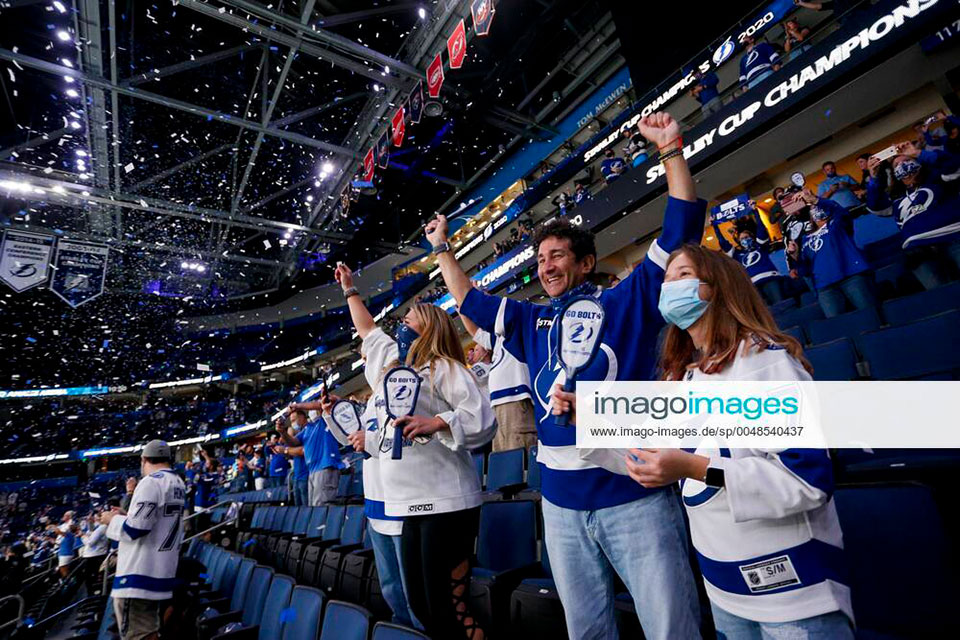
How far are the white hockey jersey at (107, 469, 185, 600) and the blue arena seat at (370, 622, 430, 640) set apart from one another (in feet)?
8.65

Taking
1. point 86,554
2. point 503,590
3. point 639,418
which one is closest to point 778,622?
point 639,418

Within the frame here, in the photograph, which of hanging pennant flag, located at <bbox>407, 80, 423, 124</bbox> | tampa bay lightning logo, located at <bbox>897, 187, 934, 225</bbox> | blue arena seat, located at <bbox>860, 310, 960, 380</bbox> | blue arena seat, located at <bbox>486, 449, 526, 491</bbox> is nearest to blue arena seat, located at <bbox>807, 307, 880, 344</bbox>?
blue arena seat, located at <bbox>860, 310, 960, 380</bbox>

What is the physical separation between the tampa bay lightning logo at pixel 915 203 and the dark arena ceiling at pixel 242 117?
249 inches

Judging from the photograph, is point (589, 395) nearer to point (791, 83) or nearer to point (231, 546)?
point (791, 83)

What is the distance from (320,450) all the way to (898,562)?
17.4 feet

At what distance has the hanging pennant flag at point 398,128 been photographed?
343 inches

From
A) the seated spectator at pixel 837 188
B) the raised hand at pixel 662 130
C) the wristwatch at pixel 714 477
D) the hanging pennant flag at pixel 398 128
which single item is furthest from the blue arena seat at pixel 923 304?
the hanging pennant flag at pixel 398 128

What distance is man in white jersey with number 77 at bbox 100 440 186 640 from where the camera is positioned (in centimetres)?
297

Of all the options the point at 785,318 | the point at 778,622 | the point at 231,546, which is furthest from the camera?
the point at 231,546

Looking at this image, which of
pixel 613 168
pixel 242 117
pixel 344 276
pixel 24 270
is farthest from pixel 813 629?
pixel 24 270

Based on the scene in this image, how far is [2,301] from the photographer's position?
17.4 meters

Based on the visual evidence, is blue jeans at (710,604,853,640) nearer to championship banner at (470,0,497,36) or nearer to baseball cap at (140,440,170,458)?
baseball cap at (140,440,170,458)

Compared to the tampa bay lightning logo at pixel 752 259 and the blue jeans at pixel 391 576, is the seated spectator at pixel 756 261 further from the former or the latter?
the blue jeans at pixel 391 576

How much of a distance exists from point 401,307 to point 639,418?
53.2ft
